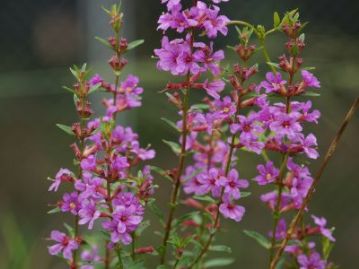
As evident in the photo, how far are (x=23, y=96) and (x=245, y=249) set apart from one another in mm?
1408

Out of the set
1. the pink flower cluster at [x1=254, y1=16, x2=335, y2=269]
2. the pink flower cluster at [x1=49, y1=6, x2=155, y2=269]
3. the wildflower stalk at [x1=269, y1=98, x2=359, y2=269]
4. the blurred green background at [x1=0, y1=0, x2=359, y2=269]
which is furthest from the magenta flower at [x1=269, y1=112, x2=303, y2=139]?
the blurred green background at [x1=0, y1=0, x2=359, y2=269]

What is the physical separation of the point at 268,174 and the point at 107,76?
7.33ft

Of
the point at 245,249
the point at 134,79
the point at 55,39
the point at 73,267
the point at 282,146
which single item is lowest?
the point at 245,249

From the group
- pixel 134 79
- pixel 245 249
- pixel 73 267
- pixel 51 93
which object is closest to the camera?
pixel 73 267

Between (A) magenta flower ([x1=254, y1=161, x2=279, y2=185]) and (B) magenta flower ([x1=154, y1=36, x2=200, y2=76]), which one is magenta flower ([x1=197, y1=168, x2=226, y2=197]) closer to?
(A) magenta flower ([x1=254, y1=161, x2=279, y2=185])

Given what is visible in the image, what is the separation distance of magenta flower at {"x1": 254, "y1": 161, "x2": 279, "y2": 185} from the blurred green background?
1.97 metres

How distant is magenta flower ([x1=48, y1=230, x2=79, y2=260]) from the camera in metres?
1.20

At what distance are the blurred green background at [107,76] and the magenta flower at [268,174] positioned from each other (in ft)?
6.46

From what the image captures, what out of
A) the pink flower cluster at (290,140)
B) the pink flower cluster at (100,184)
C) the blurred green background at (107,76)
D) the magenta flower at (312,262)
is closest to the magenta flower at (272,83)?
the pink flower cluster at (290,140)

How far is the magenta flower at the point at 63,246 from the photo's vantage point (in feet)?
3.93

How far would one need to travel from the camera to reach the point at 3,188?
12.6ft

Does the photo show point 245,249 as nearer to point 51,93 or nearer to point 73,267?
point 51,93

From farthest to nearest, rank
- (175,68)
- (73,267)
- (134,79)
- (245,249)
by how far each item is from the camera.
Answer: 1. (245,249)
2. (134,79)
3. (73,267)
4. (175,68)

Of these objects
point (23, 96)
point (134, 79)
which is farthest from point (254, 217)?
point (134, 79)
